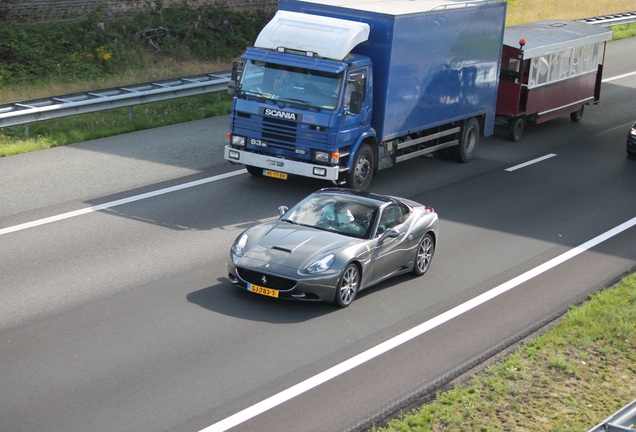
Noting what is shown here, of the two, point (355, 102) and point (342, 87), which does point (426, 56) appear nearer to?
point (355, 102)

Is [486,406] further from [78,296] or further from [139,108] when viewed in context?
[139,108]

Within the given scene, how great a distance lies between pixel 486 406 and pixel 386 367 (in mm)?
1603

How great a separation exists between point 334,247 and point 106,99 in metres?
11.7

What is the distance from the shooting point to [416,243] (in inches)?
628

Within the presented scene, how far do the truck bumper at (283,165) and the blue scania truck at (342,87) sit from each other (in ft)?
0.06

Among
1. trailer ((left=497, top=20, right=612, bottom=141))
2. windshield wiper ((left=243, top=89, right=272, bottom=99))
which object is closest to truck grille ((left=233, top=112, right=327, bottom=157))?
windshield wiper ((left=243, top=89, right=272, bottom=99))

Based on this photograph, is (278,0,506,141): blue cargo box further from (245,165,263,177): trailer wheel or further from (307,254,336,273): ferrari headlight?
(307,254,336,273): ferrari headlight

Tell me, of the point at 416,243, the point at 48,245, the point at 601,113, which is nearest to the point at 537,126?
the point at 601,113

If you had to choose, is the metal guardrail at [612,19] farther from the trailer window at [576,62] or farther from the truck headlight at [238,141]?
the truck headlight at [238,141]

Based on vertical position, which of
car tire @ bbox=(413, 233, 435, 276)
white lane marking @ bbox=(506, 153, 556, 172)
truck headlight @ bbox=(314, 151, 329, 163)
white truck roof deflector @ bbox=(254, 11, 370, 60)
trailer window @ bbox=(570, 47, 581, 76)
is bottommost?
white lane marking @ bbox=(506, 153, 556, 172)

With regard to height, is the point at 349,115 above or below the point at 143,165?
above

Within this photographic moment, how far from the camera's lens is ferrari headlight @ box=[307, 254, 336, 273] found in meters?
14.1

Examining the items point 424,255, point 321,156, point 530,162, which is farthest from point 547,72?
point 424,255

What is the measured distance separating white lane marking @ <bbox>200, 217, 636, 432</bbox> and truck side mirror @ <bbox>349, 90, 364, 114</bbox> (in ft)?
15.8
